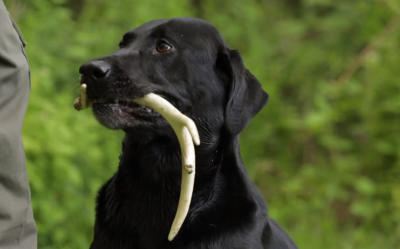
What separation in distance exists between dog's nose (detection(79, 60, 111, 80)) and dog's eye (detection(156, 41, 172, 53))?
1.09 feet

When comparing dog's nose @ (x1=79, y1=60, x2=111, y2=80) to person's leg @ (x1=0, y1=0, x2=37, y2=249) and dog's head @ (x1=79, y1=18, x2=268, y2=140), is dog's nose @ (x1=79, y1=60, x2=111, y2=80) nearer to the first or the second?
dog's head @ (x1=79, y1=18, x2=268, y2=140)

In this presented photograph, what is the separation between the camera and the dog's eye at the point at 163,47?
2879 mm

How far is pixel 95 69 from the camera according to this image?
8.63ft

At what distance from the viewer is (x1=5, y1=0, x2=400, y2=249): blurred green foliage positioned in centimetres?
445

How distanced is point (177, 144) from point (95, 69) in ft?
1.81

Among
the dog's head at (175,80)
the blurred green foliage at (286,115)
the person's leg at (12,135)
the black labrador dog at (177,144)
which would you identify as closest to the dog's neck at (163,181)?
the black labrador dog at (177,144)

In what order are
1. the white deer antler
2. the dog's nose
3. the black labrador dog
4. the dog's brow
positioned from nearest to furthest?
1. the white deer antler
2. the dog's nose
3. the black labrador dog
4. the dog's brow

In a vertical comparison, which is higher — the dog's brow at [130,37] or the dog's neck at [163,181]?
the dog's brow at [130,37]

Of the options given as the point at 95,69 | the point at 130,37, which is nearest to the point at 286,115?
the point at 130,37

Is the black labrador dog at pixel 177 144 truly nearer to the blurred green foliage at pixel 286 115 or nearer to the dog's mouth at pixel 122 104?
the dog's mouth at pixel 122 104

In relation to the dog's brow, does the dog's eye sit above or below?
above

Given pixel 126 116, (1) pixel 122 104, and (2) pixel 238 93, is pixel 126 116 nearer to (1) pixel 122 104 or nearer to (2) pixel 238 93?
(1) pixel 122 104

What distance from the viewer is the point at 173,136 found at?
2869mm

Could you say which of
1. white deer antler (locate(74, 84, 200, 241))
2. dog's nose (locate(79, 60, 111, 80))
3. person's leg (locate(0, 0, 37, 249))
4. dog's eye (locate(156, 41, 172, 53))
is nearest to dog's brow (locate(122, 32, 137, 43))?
dog's eye (locate(156, 41, 172, 53))
